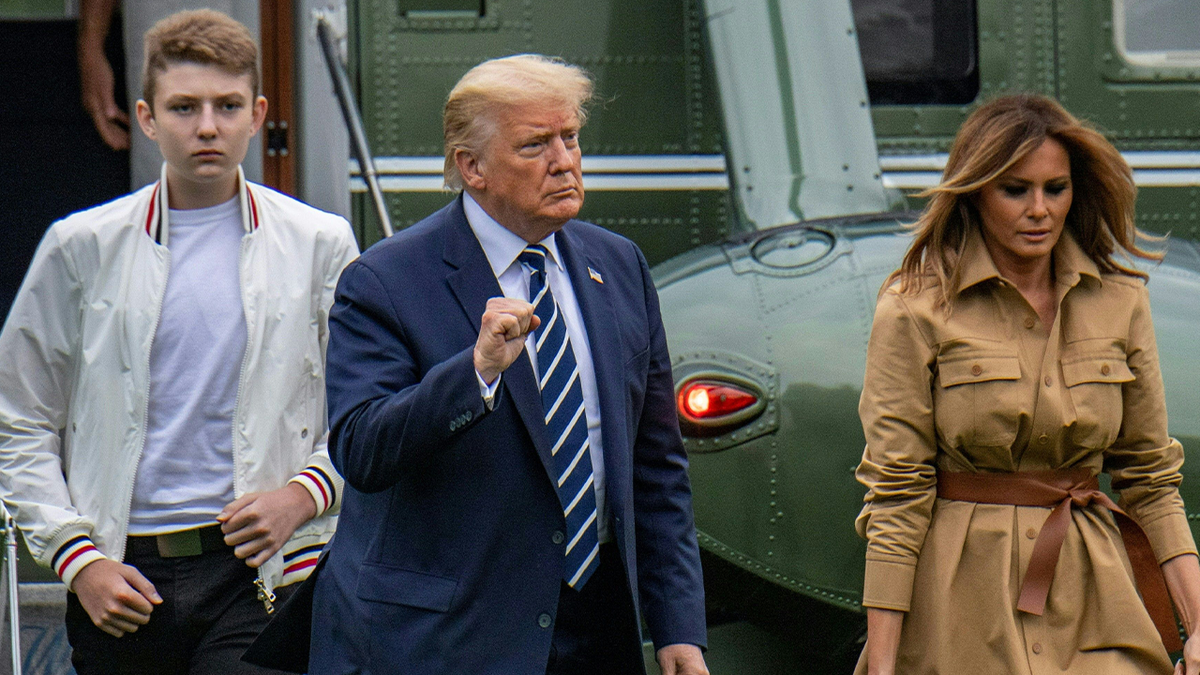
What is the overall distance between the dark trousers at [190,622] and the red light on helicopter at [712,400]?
1.18 meters

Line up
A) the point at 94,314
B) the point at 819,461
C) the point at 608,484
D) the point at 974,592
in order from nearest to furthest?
the point at 608,484
the point at 974,592
the point at 94,314
the point at 819,461

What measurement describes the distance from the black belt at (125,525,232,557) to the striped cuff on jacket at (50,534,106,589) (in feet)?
0.26

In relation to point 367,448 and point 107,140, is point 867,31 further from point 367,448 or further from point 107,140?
point 367,448

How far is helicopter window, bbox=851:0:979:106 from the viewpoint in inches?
202

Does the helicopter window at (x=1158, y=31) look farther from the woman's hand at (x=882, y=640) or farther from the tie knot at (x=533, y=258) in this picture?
the tie knot at (x=533, y=258)

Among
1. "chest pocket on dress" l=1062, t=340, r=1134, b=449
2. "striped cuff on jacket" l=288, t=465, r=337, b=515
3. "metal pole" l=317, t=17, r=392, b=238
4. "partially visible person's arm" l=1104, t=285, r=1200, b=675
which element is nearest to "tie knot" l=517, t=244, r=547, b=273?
"striped cuff on jacket" l=288, t=465, r=337, b=515

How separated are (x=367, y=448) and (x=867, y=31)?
12.1 feet

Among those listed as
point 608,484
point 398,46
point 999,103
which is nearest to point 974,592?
point 608,484

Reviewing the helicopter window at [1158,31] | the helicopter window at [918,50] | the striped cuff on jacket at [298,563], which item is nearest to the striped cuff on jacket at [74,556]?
the striped cuff on jacket at [298,563]

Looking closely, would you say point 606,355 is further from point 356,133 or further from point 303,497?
point 356,133

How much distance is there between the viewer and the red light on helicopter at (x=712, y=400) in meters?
3.36

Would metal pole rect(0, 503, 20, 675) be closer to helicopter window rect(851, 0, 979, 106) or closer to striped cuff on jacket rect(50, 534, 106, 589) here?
striped cuff on jacket rect(50, 534, 106, 589)

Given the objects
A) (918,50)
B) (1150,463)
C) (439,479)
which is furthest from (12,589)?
(918,50)

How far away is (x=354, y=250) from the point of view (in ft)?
9.20
